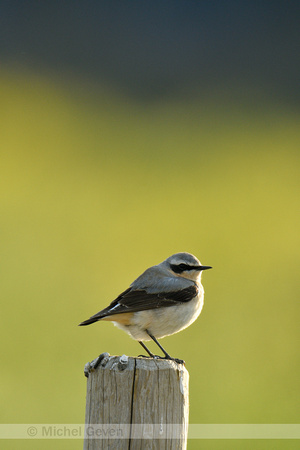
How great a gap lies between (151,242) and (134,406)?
914 centimetres

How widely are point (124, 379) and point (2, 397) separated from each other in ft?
19.0

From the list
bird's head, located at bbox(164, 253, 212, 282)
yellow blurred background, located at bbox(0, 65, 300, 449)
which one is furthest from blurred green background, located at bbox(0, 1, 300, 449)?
bird's head, located at bbox(164, 253, 212, 282)

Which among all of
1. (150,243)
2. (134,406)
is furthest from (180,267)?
(150,243)

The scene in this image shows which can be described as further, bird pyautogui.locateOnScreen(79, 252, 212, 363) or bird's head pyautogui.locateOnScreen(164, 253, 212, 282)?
bird's head pyautogui.locateOnScreen(164, 253, 212, 282)

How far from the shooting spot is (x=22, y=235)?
11656mm

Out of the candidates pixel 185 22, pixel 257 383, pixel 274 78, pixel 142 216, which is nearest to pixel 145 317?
pixel 257 383

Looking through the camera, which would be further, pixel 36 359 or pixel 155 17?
pixel 155 17

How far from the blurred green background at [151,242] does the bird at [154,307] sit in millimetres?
2971

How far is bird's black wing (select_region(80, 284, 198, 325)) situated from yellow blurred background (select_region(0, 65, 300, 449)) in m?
3.06

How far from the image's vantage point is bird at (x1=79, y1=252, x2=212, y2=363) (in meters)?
4.63

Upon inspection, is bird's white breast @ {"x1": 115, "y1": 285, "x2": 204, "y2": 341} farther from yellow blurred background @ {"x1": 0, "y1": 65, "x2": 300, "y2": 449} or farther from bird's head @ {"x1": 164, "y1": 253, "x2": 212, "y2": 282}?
yellow blurred background @ {"x1": 0, "y1": 65, "x2": 300, "y2": 449}

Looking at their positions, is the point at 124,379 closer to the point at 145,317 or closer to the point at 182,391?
the point at 182,391

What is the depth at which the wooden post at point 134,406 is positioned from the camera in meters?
2.82

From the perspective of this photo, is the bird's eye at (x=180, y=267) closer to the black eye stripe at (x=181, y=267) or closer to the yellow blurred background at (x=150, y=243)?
the black eye stripe at (x=181, y=267)
